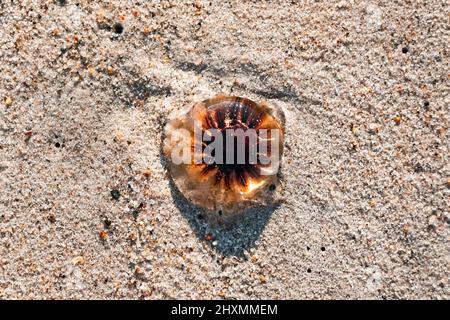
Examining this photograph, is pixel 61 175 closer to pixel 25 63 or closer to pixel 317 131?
pixel 25 63

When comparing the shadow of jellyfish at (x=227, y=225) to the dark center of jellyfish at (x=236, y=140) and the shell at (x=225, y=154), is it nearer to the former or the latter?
the shell at (x=225, y=154)

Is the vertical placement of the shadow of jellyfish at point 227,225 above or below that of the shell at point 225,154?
below

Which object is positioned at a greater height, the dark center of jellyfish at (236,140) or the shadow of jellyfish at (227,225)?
the dark center of jellyfish at (236,140)

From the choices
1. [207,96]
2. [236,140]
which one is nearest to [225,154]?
[236,140]

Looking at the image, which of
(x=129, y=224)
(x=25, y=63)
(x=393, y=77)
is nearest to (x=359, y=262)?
(x=393, y=77)

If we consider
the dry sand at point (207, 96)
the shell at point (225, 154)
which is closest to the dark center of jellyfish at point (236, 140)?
the shell at point (225, 154)

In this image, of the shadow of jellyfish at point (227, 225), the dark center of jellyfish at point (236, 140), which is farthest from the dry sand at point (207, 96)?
the dark center of jellyfish at point (236, 140)

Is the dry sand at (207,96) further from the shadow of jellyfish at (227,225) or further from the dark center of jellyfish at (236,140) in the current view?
the dark center of jellyfish at (236,140)

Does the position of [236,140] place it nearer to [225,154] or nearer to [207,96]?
[225,154]
